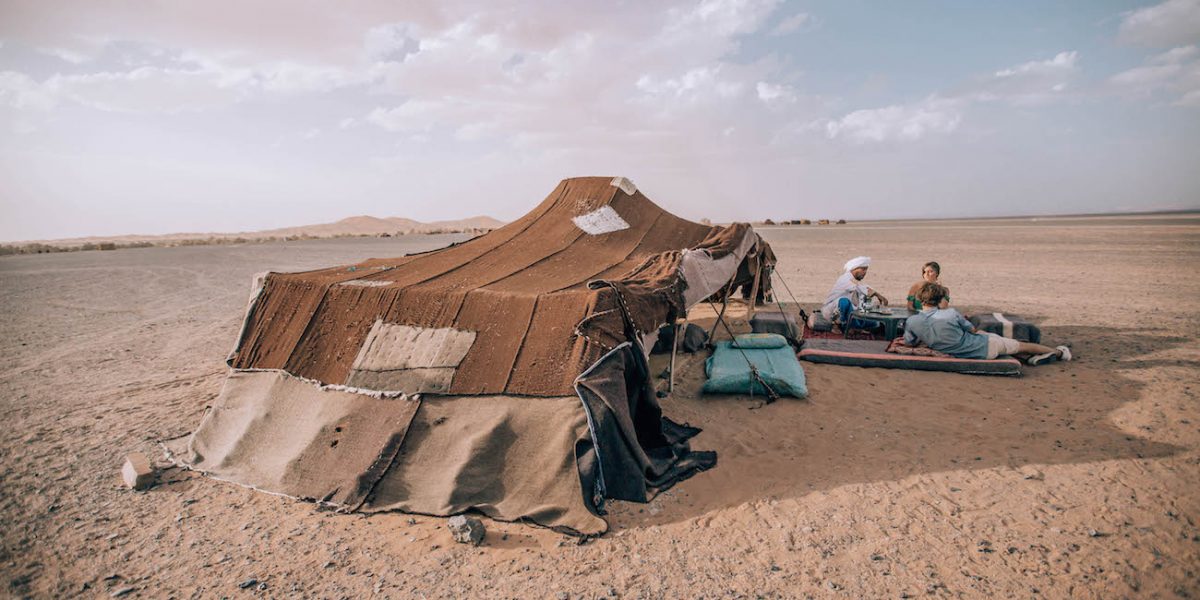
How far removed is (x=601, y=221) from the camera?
312 inches

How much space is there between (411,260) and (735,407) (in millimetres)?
4448

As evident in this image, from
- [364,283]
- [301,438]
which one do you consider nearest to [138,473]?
[301,438]

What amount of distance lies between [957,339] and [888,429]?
2434mm

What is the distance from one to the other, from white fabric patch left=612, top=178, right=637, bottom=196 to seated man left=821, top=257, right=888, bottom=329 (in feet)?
11.5

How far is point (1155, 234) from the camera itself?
87.3 feet

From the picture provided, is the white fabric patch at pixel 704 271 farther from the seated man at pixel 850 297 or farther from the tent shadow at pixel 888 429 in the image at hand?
the seated man at pixel 850 297

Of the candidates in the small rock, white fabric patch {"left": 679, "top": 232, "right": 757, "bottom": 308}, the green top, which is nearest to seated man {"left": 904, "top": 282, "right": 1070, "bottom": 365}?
the green top

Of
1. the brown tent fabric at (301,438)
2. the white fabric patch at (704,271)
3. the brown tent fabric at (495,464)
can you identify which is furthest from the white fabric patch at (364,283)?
the white fabric patch at (704,271)

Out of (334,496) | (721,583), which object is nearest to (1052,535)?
(721,583)

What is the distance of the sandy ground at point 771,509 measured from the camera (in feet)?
10.8

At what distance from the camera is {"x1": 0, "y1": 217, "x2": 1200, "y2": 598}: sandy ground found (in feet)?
10.8

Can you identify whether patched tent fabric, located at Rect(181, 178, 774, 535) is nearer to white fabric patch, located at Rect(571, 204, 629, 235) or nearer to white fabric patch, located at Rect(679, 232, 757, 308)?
white fabric patch, located at Rect(679, 232, 757, 308)

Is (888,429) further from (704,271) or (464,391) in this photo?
(464,391)

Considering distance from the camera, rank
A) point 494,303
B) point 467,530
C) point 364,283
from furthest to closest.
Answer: point 364,283 < point 494,303 < point 467,530
